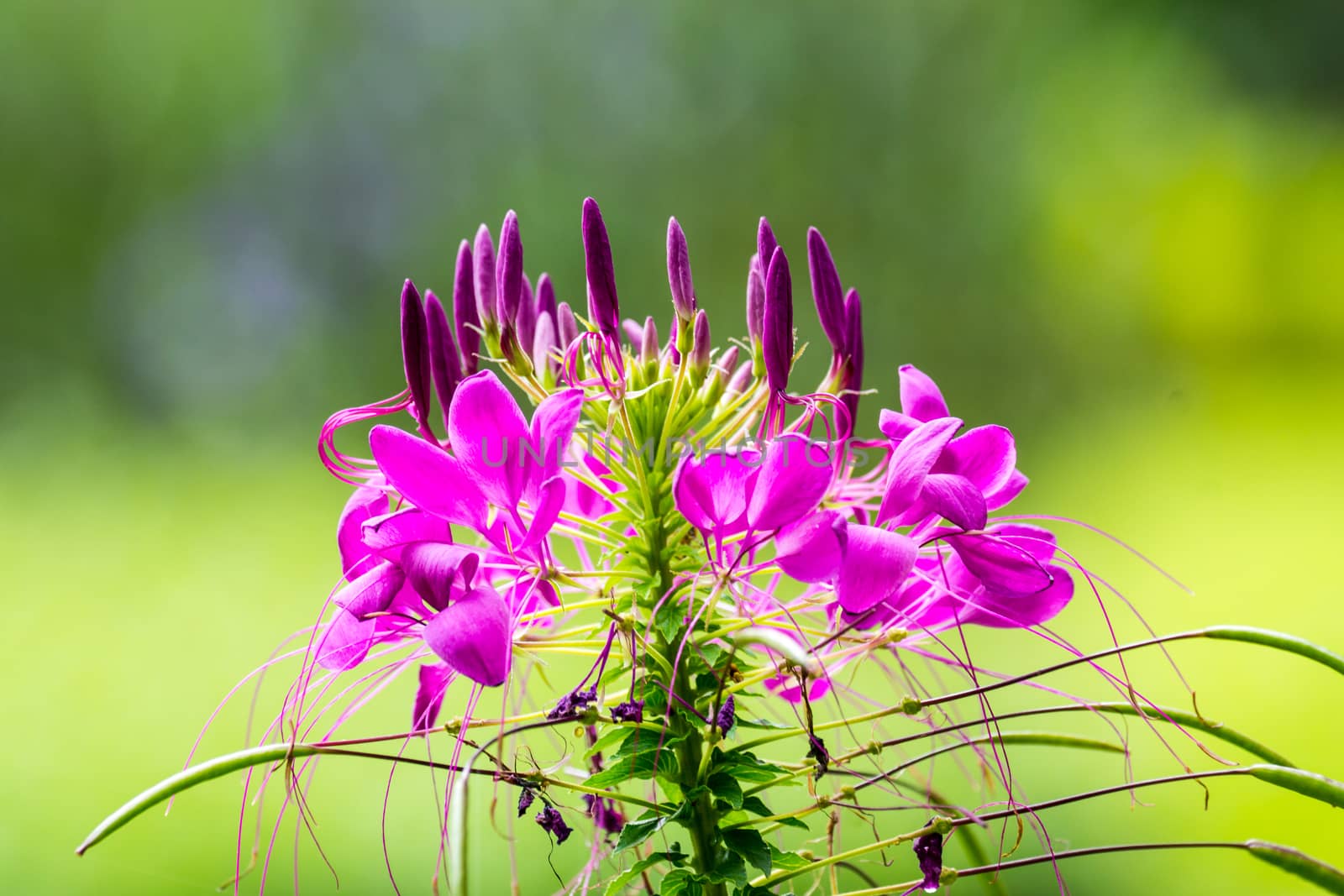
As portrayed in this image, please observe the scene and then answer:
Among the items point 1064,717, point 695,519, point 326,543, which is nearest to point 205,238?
point 326,543

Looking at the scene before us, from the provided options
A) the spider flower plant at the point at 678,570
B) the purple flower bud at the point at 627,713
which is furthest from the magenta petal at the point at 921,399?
the purple flower bud at the point at 627,713

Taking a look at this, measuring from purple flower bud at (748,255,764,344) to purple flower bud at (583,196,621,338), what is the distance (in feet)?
0.27

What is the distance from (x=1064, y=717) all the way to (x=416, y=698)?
65.6 inches

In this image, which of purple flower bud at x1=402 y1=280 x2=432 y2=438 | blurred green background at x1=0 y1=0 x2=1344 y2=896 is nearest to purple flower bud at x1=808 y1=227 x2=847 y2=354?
purple flower bud at x1=402 y1=280 x2=432 y2=438

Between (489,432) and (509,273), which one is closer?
(489,432)

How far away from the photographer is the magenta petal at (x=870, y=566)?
404 millimetres

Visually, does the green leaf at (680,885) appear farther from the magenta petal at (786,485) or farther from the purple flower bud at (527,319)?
the purple flower bud at (527,319)

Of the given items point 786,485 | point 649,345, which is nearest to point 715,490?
point 786,485

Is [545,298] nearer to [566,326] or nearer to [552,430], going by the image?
[566,326]

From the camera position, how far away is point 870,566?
404 mm

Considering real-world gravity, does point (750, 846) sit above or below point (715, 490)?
below

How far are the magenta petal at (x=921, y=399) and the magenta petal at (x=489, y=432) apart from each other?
8.2 inches

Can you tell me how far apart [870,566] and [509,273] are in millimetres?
246

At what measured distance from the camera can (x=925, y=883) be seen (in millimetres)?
472
